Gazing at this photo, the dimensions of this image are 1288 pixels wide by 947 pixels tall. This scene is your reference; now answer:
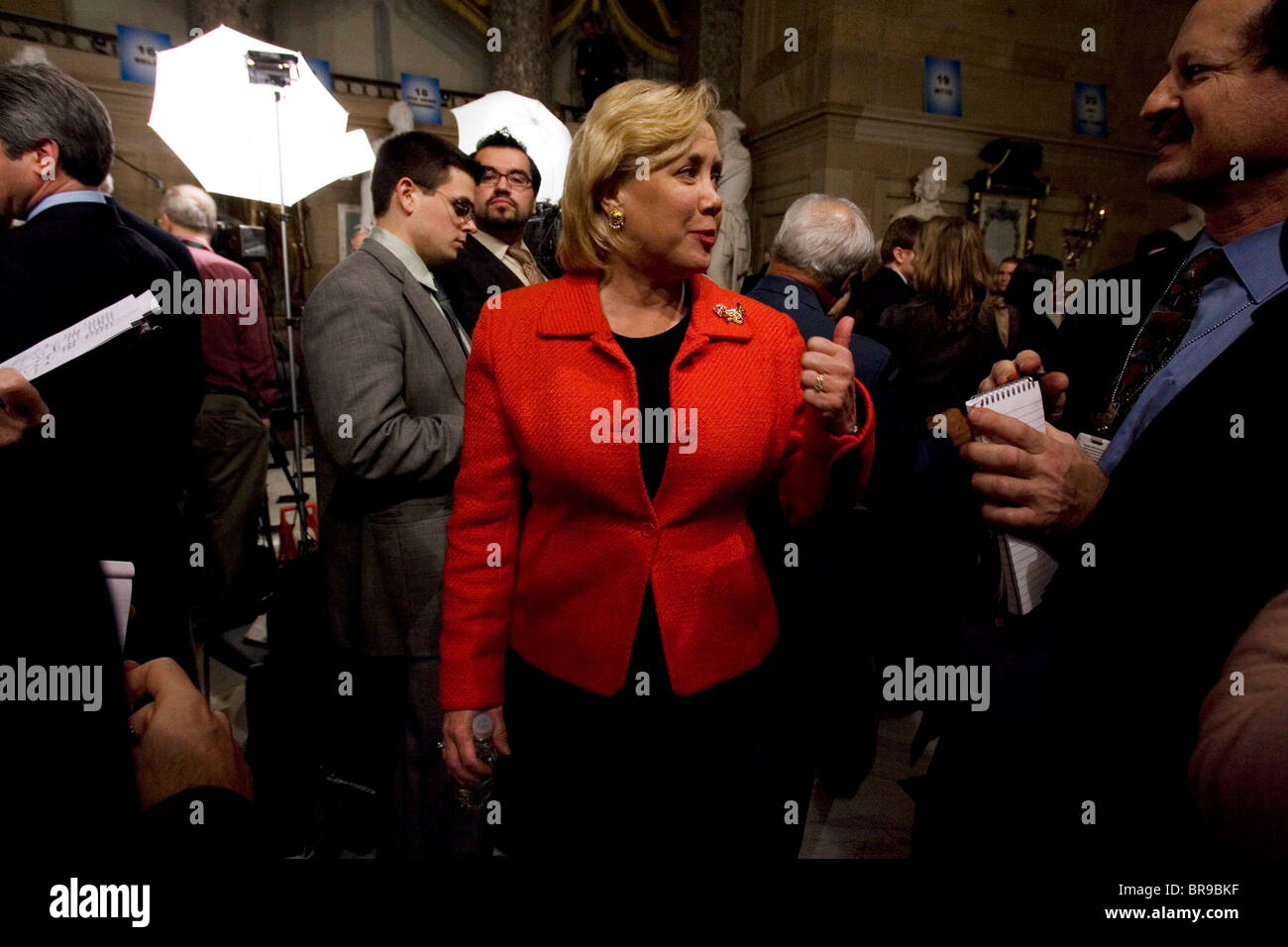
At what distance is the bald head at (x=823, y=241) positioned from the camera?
80.5 inches

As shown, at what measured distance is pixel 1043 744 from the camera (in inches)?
42.1

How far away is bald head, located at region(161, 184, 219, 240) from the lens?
11.8ft

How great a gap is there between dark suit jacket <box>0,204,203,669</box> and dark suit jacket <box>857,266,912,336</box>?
2.95 m

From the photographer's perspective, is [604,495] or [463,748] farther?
[463,748]

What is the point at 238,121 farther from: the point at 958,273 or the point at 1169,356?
the point at 1169,356

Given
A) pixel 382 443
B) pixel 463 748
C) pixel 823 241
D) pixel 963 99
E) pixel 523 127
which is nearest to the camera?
pixel 463 748

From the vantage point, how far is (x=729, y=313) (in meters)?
1.36

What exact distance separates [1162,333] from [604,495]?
3.15ft

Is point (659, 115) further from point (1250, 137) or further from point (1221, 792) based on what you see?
point (1221, 792)

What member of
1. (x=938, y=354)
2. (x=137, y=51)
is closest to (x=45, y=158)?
(x=938, y=354)

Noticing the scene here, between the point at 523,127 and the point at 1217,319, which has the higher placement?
the point at 523,127

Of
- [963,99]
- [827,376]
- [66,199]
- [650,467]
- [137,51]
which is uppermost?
[137,51]
